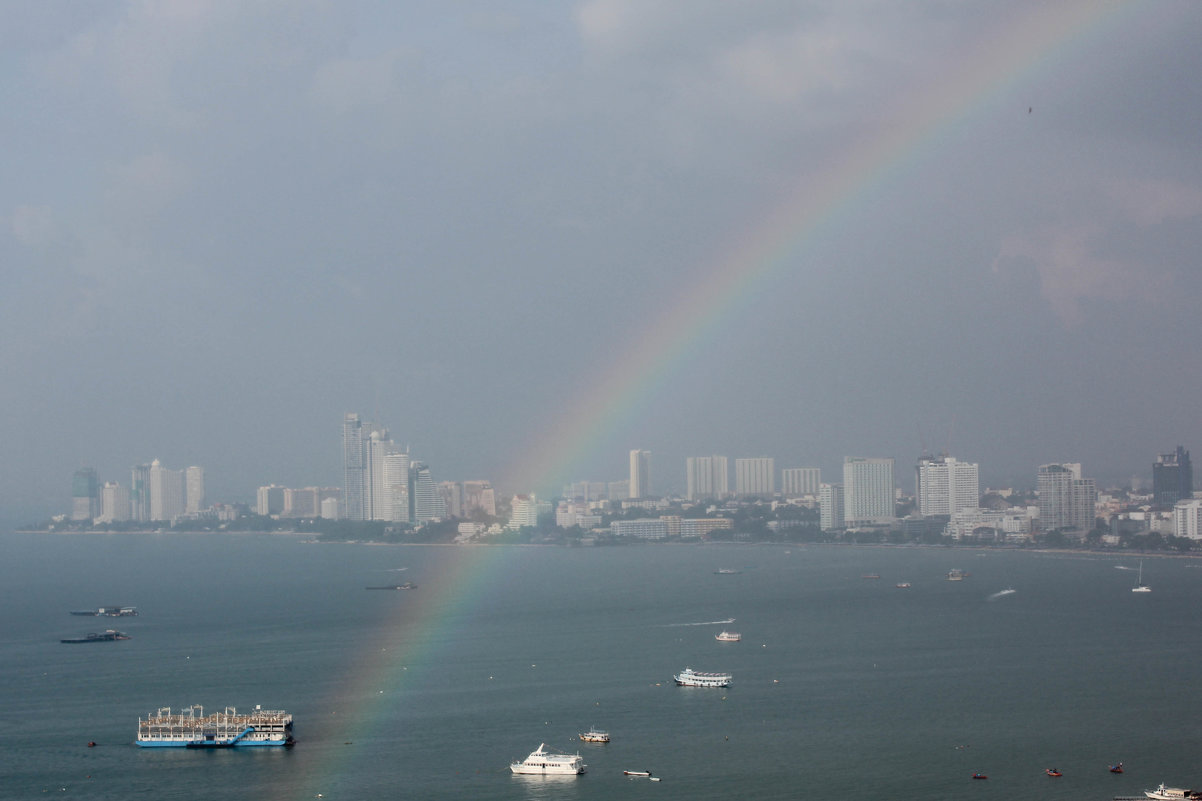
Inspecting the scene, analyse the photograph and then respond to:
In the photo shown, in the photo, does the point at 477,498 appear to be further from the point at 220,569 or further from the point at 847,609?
the point at 847,609

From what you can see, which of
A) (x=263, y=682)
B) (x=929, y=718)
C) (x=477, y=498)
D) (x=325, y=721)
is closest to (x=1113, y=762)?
(x=929, y=718)

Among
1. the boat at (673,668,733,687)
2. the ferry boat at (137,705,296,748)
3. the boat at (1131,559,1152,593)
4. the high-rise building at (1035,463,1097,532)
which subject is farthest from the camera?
the high-rise building at (1035,463,1097,532)

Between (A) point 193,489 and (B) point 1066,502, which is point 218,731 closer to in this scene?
(B) point 1066,502

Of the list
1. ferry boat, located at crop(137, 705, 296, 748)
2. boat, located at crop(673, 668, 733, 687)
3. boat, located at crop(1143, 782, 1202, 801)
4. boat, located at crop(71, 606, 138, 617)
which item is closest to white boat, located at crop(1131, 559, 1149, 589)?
boat, located at crop(673, 668, 733, 687)

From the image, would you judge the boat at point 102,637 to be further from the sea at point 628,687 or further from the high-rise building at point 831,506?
the high-rise building at point 831,506

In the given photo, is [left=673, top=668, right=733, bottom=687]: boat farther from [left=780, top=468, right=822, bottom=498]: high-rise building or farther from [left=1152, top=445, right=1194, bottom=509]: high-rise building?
[left=780, top=468, right=822, bottom=498]: high-rise building
